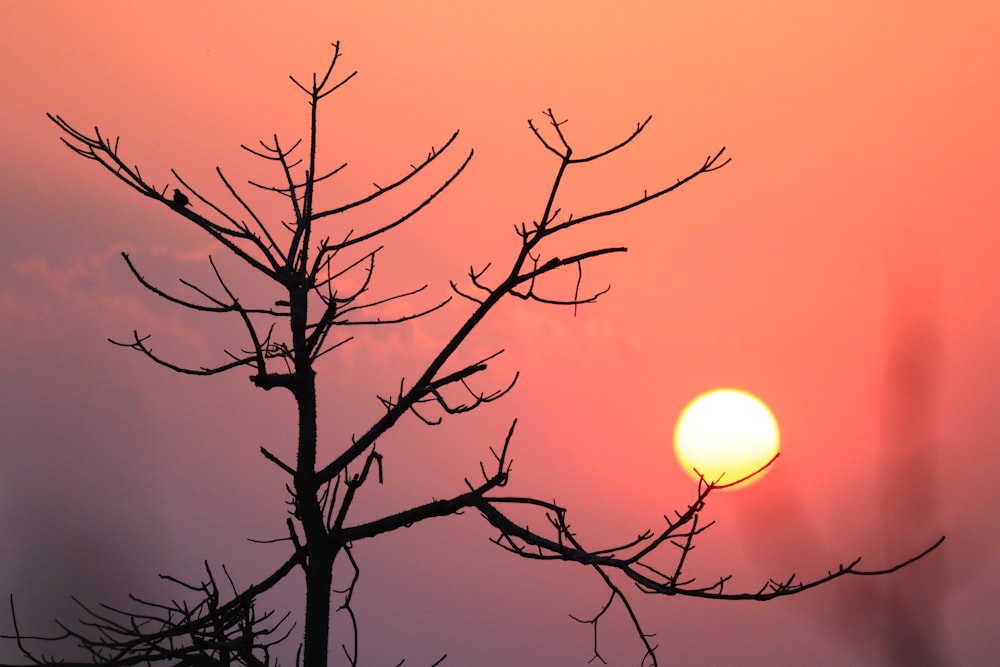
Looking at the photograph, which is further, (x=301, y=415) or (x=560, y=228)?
(x=301, y=415)

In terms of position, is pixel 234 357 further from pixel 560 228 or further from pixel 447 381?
pixel 560 228

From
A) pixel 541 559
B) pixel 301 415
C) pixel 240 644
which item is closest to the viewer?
pixel 541 559

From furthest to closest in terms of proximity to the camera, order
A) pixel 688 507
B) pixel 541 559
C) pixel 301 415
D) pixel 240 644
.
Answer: pixel 301 415 → pixel 240 644 → pixel 541 559 → pixel 688 507

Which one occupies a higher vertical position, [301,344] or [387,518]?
[301,344]

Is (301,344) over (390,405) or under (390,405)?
over

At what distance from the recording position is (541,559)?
17.9ft

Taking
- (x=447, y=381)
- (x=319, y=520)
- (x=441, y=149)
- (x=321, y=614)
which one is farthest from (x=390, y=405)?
(x=441, y=149)

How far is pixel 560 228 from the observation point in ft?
19.0

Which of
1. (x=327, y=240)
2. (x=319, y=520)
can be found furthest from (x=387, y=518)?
(x=327, y=240)

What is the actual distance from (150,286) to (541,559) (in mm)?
3027

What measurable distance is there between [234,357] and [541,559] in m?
2.39

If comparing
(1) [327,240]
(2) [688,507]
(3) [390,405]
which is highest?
(1) [327,240]

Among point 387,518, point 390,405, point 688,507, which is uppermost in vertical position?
point 390,405

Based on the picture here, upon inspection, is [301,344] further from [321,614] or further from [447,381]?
[321,614]
